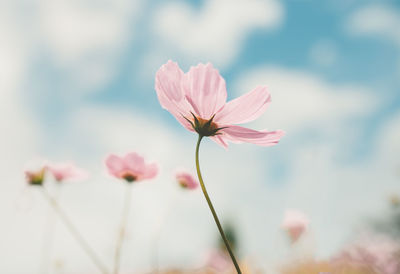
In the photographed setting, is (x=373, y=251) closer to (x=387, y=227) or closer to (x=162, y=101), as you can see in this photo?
(x=162, y=101)

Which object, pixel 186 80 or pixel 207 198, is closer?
pixel 207 198

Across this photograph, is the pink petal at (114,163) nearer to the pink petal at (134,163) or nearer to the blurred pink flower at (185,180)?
the pink petal at (134,163)

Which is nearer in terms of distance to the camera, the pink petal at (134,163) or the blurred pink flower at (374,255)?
the blurred pink flower at (374,255)

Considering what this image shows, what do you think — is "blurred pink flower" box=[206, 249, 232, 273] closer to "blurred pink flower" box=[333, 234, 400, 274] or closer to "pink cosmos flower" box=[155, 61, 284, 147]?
"blurred pink flower" box=[333, 234, 400, 274]

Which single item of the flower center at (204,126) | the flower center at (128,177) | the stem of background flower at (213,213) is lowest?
the stem of background flower at (213,213)

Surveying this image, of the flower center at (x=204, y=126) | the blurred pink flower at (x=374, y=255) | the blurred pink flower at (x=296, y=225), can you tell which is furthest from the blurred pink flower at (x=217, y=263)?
the flower center at (x=204, y=126)

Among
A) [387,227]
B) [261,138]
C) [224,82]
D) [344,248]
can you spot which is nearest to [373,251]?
[344,248]

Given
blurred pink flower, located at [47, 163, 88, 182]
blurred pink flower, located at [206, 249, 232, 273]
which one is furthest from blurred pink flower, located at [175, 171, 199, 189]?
blurred pink flower, located at [206, 249, 232, 273]
